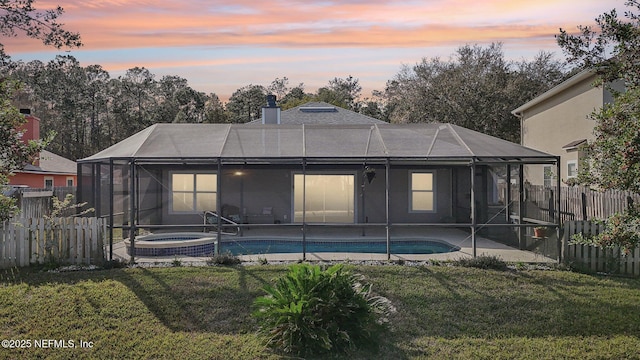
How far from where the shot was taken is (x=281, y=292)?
6.41 metres

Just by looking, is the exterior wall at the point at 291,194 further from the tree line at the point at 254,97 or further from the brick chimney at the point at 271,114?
the tree line at the point at 254,97

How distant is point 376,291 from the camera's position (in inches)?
319

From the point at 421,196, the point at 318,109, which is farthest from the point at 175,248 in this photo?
the point at 318,109

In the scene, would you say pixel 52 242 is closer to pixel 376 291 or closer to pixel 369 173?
pixel 376 291

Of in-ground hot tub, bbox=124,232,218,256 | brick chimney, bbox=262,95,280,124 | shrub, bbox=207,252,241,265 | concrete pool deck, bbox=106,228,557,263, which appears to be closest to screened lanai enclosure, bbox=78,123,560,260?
in-ground hot tub, bbox=124,232,218,256

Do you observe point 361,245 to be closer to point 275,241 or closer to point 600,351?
point 275,241

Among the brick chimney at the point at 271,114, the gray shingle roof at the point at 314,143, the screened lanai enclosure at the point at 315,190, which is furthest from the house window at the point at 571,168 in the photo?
the brick chimney at the point at 271,114

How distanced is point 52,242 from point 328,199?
26.5 feet

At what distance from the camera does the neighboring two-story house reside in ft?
52.4

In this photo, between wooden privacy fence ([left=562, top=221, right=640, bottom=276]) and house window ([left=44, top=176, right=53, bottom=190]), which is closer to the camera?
wooden privacy fence ([left=562, top=221, right=640, bottom=276])

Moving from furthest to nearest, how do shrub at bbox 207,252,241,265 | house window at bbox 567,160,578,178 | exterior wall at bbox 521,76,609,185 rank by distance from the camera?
house window at bbox 567,160,578,178
exterior wall at bbox 521,76,609,185
shrub at bbox 207,252,241,265

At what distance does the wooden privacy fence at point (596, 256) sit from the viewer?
938cm

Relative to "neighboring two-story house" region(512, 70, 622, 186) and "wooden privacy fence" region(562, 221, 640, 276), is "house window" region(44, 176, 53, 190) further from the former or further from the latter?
"wooden privacy fence" region(562, 221, 640, 276)

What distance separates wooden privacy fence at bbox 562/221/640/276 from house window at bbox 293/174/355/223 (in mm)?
6879
